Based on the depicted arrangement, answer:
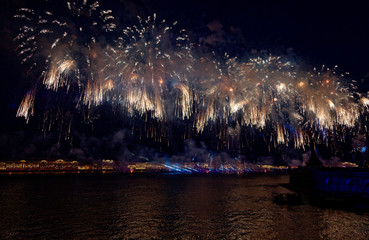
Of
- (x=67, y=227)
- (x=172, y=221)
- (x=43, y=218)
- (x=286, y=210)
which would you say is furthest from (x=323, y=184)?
(x=43, y=218)

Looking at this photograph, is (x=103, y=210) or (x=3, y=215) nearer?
(x=3, y=215)

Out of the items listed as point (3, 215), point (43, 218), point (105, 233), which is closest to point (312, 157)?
point (105, 233)

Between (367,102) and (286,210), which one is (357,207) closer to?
(286,210)

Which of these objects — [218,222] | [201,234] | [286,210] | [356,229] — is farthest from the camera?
[286,210]

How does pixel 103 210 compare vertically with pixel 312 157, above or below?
below

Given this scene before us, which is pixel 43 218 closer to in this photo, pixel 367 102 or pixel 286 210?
pixel 286 210

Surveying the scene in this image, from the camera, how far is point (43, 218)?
70.3ft

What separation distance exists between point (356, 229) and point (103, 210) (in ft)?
81.8

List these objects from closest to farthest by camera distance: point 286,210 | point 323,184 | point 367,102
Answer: point 286,210
point 367,102
point 323,184

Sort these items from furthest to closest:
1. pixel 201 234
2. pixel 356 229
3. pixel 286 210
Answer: pixel 286 210
pixel 356 229
pixel 201 234

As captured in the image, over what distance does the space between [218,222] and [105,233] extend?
975 centimetres

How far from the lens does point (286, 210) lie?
24.9m

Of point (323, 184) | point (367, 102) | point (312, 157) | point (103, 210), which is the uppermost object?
point (367, 102)

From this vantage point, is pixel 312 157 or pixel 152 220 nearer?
pixel 152 220
